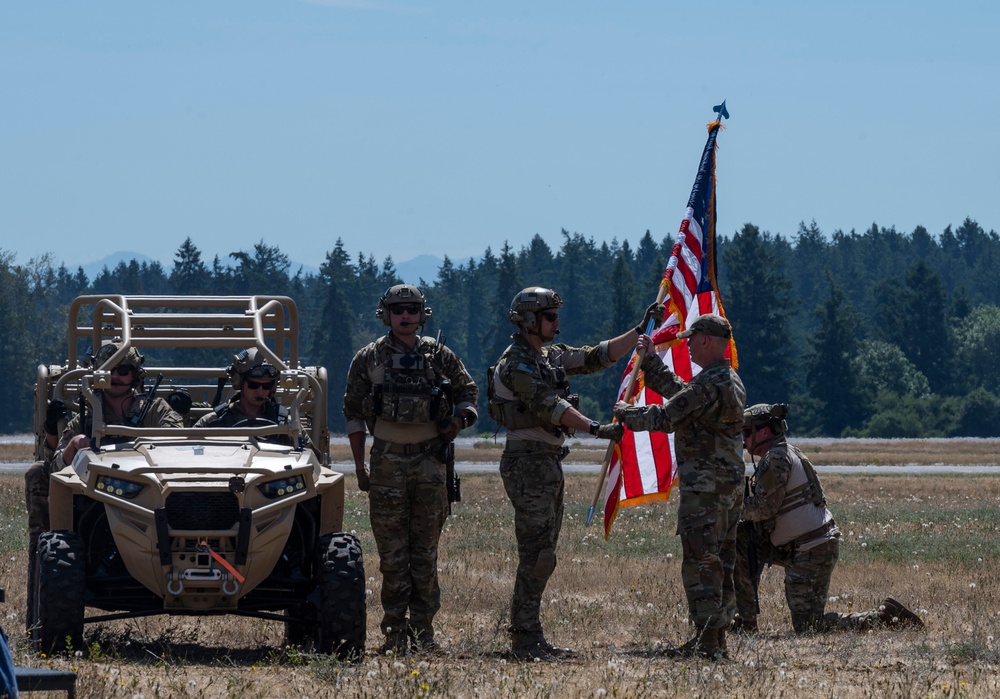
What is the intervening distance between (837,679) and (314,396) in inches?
170

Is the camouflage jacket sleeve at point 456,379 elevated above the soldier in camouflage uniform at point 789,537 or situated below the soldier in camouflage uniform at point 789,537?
above

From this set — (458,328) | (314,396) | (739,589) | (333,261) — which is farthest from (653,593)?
(458,328)

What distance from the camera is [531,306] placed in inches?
418

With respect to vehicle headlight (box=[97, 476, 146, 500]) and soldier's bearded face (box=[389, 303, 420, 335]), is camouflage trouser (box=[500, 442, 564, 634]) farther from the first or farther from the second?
vehicle headlight (box=[97, 476, 146, 500])

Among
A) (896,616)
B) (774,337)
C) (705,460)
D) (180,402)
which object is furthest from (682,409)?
(774,337)

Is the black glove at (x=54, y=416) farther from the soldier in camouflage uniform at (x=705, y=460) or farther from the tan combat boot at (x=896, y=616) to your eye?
the tan combat boot at (x=896, y=616)

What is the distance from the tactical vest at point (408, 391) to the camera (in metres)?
10.7

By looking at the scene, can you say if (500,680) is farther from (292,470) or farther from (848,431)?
(848,431)

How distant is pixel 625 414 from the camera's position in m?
10.4

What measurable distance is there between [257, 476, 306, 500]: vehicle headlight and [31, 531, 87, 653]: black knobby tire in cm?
123

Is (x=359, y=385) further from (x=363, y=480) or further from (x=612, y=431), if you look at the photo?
(x=612, y=431)

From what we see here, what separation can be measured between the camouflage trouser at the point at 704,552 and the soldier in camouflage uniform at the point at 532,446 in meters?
0.72

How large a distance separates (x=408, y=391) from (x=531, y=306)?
1.01m

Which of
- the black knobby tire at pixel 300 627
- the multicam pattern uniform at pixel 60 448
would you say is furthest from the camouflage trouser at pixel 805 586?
the multicam pattern uniform at pixel 60 448
